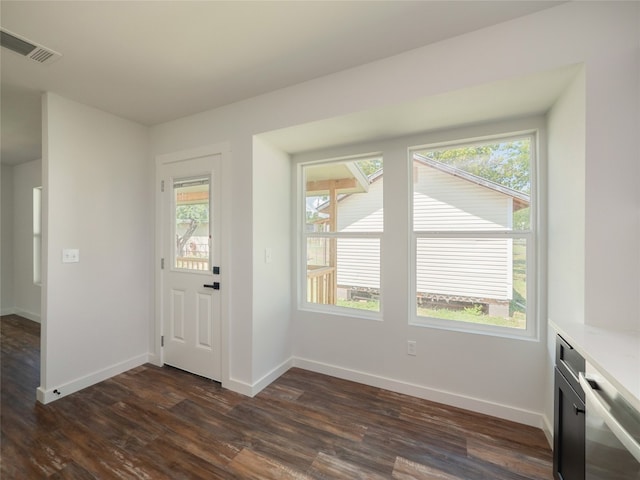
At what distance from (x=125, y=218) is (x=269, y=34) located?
92.0 inches

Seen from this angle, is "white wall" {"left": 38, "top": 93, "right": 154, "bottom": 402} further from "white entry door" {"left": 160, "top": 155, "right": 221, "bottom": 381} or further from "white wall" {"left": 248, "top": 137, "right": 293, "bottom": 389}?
"white wall" {"left": 248, "top": 137, "right": 293, "bottom": 389}

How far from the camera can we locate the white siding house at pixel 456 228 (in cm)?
228

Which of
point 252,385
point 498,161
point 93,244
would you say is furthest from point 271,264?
point 498,161

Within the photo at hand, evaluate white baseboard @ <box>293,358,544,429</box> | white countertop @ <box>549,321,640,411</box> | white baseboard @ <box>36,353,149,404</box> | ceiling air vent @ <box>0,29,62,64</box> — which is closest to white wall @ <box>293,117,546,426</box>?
white baseboard @ <box>293,358,544,429</box>

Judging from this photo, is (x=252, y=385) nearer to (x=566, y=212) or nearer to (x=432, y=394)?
(x=432, y=394)

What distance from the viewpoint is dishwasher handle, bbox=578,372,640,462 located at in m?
0.88

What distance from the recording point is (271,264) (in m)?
2.77

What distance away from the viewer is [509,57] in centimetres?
164

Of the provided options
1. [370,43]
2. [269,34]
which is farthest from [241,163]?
[370,43]

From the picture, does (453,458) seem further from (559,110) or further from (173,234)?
(173,234)

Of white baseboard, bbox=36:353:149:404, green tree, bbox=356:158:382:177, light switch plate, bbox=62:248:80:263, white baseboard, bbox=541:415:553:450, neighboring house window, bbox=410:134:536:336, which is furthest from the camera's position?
green tree, bbox=356:158:382:177

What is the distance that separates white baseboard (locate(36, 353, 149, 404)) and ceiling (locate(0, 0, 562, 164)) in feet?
8.19

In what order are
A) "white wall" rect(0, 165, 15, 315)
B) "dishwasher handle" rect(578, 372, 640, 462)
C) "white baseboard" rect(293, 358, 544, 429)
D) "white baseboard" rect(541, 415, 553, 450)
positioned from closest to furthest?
"dishwasher handle" rect(578, 372, 640, 462), "white baseboard" rect(541, 415, 553, 450), "white baseboard" rect(293, 358, 544, 429), "white wall" rect(0, 165, 15, 315)

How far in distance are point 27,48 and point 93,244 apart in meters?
1.55
